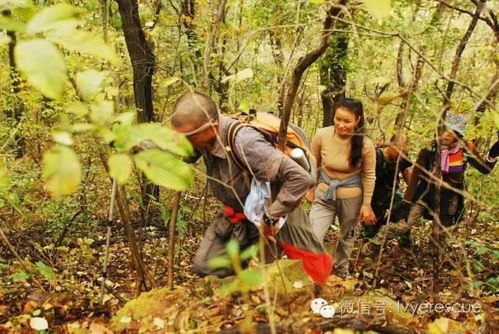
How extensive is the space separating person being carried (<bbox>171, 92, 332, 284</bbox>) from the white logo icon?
509mm

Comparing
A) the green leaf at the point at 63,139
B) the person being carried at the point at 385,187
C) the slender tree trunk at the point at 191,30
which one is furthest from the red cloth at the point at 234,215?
the slender tree trunk at the point at 191,30

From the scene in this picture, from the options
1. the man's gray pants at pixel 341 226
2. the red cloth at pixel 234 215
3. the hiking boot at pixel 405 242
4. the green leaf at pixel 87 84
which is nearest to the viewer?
the green leaf at pixel 87 84

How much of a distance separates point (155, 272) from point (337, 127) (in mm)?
2519

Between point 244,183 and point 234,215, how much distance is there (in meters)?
0.37

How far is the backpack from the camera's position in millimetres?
3135

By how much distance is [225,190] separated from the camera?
138 inches

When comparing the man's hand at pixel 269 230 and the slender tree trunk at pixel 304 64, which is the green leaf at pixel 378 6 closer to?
the slender tree trunk at pixel 304 64

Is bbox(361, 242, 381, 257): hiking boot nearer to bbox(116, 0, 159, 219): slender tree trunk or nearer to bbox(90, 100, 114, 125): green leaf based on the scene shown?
bbox(116, 0, 159, 219): slender tree trunk

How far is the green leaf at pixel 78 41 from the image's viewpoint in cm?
107

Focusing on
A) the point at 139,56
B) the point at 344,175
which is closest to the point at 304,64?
the point at 344,175

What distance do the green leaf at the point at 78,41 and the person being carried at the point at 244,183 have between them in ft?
4.64

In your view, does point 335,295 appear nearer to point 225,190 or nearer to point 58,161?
point 225,190

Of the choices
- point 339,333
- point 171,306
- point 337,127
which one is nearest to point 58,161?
point 339,333

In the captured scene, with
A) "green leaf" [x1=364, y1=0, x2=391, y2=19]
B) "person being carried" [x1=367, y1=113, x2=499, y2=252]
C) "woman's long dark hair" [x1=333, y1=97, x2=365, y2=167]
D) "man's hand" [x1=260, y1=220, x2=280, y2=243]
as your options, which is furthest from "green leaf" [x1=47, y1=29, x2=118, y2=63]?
"person being carried" [x1=367, y1=113, x2=499, y2=252]
